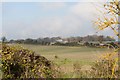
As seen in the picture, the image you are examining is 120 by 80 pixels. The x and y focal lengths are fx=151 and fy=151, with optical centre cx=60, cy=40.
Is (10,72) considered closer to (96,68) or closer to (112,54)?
(96,68)

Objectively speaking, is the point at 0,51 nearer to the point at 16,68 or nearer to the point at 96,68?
the point at 16,68

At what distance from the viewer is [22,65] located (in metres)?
5.01

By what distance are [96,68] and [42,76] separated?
170 centimetres

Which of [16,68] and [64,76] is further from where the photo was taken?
[16,68]

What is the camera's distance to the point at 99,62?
4.95 m

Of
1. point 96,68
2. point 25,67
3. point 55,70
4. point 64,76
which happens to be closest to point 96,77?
point 96,68

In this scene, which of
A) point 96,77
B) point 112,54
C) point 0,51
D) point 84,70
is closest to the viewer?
point 112,54

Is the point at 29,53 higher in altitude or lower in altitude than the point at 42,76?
higher

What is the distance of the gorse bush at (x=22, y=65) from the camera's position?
477 cm

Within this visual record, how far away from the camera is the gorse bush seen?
188 inches

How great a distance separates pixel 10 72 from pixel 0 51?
901 mm

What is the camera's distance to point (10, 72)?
4.91 m

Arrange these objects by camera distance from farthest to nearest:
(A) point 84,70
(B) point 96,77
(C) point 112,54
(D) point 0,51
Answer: (D) point 0,51
(A) point 84,70
(B) point 96,77
(C) point 112,54

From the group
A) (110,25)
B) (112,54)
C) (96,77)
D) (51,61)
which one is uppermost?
(110,25)
